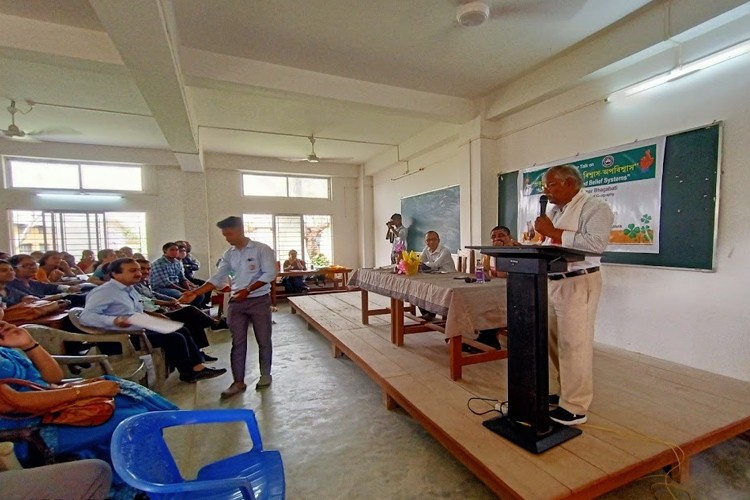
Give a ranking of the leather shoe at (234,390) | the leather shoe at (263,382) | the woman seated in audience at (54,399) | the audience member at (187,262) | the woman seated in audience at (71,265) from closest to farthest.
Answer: the woman seated in audience at (54,399), the leather shoe at (234,390), the leather shoe at (263,382), the woman seated in audience at (71,265), the audience member at (187,262)

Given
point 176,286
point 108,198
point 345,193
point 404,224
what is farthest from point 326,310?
point 108,198

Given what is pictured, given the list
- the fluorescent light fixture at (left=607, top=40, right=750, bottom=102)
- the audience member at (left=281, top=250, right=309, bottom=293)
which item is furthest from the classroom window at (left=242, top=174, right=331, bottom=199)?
the fluorescent light fixture at (left=607, top=40, right=750, bottom=102)

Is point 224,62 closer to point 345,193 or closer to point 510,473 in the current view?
point 510,473

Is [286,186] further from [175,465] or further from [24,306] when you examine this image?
[175,465]

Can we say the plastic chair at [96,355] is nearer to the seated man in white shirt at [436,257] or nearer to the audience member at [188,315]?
the audience member at [188,315]

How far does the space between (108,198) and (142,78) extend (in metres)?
4.85

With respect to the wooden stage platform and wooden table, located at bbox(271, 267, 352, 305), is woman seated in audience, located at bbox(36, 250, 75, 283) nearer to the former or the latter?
wooden table, located at bbox(271, 267, 352, 305)

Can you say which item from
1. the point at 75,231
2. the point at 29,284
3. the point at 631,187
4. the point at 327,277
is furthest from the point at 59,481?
the point at 75,231

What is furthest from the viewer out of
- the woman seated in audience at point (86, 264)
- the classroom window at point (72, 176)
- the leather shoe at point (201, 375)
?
the classroom window at point (72, 176)

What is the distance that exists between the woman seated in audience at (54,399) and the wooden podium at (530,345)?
5.75 ft

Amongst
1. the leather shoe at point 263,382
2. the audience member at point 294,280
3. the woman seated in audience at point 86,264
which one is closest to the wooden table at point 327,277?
the audience member at point 294,280

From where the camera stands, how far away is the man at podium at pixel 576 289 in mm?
1801

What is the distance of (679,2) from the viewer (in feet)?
8.38

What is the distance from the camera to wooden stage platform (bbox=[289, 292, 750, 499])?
153 cm
